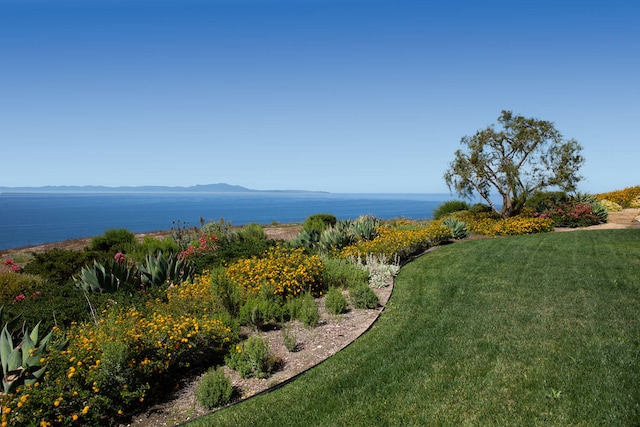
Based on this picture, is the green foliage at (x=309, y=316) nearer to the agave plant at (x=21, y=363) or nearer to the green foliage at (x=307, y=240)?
the agave plant at (x=21, y=363)

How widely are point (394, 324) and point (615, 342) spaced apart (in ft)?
11.5

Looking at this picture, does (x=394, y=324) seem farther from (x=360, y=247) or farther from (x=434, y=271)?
(x=360, y=247)

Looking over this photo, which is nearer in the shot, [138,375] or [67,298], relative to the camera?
[138,375]

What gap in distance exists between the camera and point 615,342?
20.8 feet

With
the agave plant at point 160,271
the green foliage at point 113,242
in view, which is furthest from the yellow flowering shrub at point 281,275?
the green foliage at point 113,242

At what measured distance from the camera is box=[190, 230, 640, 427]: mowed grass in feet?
15.4

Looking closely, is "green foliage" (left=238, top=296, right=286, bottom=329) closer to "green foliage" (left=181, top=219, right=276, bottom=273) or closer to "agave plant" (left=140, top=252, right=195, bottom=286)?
"agave plant" (left=140, top=252, right=195, bottom=286)

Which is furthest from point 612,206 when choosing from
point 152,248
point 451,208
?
point 152,248

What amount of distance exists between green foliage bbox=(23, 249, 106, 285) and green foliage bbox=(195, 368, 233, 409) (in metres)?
8.88

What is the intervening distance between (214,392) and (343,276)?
19.3 feet

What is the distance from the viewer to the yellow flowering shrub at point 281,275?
365 inches

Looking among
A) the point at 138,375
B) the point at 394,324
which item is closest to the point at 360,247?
the point at 394,324

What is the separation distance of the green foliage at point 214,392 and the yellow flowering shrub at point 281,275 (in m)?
3.41

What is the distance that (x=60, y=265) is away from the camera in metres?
12.8
